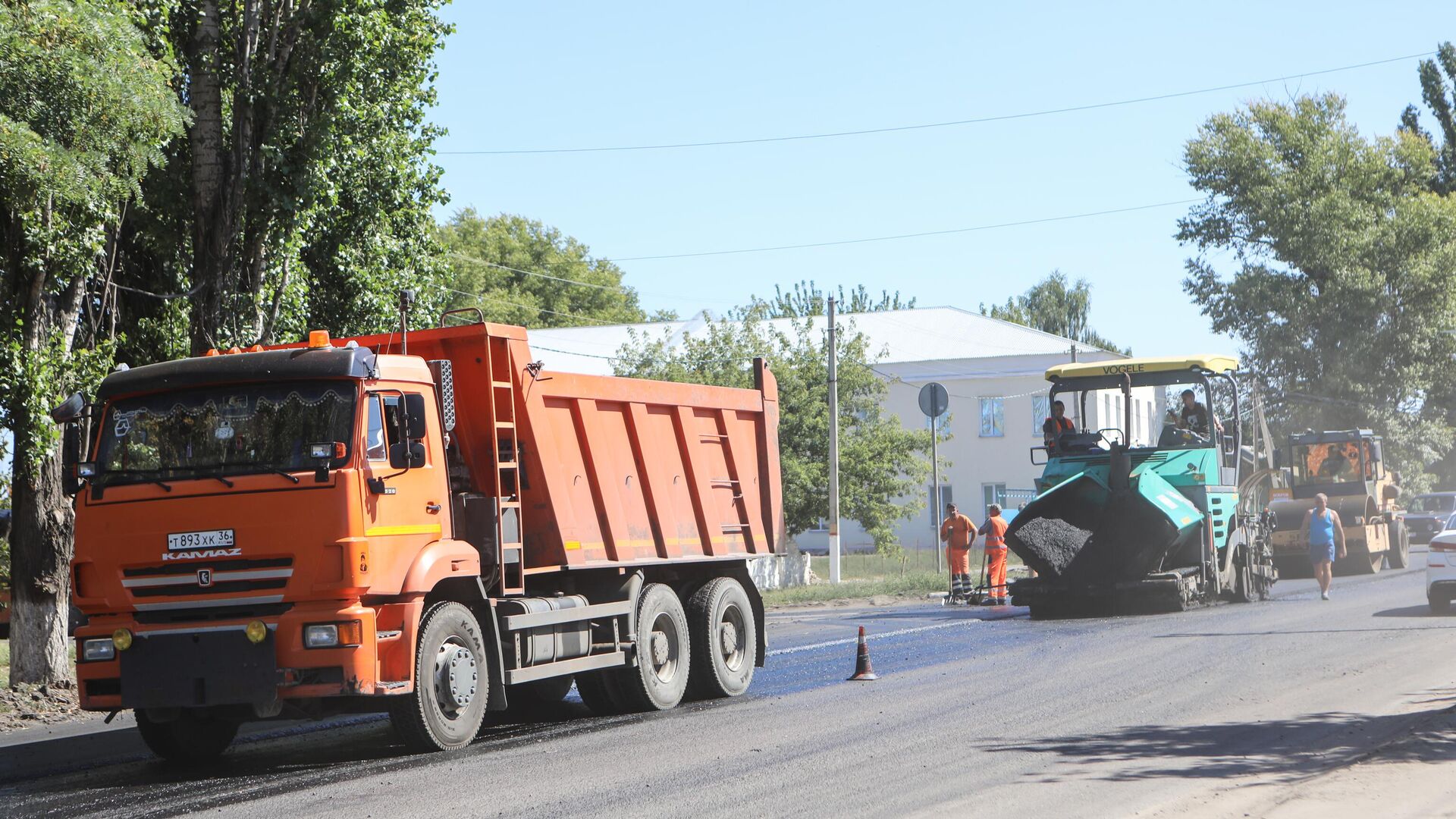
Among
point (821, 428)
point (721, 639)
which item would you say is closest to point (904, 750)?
point (721, 639)

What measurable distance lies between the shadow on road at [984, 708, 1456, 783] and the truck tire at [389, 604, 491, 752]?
3486 mm

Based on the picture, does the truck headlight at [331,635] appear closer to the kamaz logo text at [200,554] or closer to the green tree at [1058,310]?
the kamaz logo text at [200,554]

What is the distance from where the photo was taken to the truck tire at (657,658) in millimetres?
12258

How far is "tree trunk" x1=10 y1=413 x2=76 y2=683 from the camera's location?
571 inches

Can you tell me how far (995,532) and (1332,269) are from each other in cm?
3508

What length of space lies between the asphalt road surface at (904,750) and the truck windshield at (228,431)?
1.97 m

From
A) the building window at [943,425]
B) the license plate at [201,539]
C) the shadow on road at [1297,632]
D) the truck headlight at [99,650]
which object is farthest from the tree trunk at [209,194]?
the building window at [943,425]

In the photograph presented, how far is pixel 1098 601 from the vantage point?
20078 mm

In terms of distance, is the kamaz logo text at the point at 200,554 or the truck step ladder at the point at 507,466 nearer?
the kamaz logo text at the point at 200,554

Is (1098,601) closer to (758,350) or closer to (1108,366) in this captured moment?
(1108,366)

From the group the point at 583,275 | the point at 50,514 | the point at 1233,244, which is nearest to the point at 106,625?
the point at 50,514

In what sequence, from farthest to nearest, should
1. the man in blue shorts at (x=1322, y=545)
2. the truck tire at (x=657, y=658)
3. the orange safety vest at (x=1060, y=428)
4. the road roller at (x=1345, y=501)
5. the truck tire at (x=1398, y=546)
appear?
the truck tire at (x=1398, y=546), the road roller at (x=1345, y=501), the man in blue shorts at (x=1322, y=545), the orange safety vest at (x=1060, y=428), the truck tire at (x=657, y=658)

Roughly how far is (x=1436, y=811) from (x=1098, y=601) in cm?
1306

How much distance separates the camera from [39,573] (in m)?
14.6
